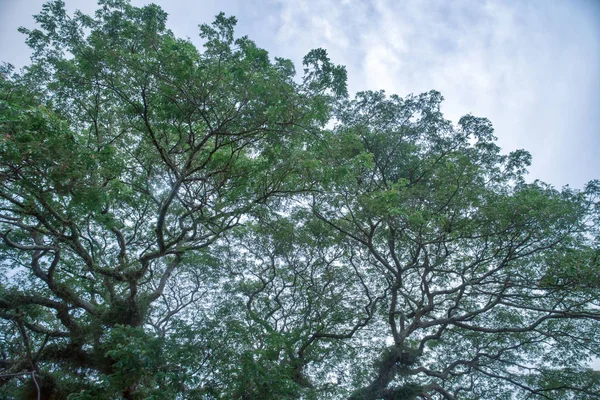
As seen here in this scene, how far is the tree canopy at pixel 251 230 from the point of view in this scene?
506cm

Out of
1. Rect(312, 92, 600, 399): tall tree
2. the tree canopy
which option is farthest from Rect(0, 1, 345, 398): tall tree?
Rect(312, 92, 600, 399): tall tree

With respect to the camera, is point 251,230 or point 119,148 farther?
point 251,230

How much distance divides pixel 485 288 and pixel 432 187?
260 cm

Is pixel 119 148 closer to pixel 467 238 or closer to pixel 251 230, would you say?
pixel 251 230

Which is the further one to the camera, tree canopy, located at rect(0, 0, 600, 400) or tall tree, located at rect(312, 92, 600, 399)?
tall tree, located at rect(312, 92, 600, 399)

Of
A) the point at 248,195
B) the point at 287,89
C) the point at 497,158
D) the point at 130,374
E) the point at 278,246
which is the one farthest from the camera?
the point at 278,246

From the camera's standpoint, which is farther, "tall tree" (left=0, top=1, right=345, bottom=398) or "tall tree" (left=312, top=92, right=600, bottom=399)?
"tall tree" (left=312, top=92, right=600, bottom=399)

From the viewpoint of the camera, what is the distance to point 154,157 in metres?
7.06

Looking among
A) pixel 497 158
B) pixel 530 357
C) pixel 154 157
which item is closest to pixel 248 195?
pixel 154 157

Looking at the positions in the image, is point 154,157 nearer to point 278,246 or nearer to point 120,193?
point 120,193

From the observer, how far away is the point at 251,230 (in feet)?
31.5

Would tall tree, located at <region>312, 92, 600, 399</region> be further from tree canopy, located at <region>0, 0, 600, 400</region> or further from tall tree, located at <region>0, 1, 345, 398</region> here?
tall tree, located at <region>0, 1, 345, 398</region>

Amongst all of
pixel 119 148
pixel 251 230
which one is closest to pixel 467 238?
pixel 251 230

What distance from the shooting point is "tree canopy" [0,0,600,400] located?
5.06m
